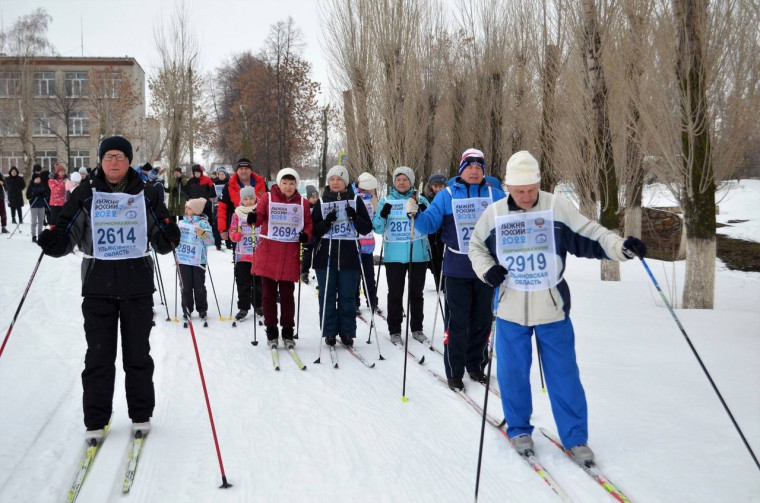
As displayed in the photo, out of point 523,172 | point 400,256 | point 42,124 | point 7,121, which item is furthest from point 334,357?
point 42,124

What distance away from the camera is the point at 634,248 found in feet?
11.6

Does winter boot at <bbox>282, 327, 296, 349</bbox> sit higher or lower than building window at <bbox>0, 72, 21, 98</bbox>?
lower

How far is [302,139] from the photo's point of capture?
37.2 m

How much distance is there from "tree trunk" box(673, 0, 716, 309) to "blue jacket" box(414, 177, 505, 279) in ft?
16.1

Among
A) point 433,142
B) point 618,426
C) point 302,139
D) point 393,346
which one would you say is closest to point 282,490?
point 618,426

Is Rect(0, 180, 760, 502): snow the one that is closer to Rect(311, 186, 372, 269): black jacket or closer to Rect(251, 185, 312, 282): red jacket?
Rect(251, 185, 312, 282): red jacket

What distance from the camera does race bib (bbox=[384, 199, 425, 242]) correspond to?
742cm

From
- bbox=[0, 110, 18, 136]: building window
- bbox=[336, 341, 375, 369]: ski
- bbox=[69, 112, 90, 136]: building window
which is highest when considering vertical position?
bbox=[69, 112, 90, 136]: building window

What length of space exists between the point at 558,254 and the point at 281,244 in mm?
3659

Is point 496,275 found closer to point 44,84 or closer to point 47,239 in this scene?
point 47,239

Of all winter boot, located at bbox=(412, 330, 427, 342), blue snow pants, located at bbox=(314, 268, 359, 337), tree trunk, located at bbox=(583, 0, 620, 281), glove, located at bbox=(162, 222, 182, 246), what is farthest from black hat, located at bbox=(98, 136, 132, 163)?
tree trunk, located at bbox=(583, 0, 620, 281)

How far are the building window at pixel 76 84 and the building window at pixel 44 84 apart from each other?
4.41 ft

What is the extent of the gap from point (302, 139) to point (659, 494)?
35525mm

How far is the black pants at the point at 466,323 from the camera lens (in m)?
5.38
